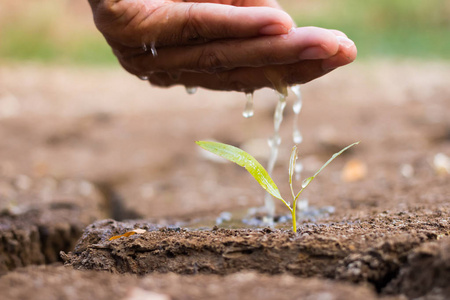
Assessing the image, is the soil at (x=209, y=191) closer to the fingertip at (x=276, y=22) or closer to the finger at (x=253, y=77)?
the finger at (x=253, y=77)

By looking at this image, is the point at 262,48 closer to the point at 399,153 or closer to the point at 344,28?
the point at 399,153

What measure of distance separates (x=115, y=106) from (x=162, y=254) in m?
4.31

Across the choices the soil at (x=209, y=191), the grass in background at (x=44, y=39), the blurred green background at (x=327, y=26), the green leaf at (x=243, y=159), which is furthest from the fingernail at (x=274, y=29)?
the grass in background at (x=44, y=39)

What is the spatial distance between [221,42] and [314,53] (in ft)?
1.05

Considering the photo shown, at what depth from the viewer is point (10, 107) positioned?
16.6 ft

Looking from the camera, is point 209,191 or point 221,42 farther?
point 209,191

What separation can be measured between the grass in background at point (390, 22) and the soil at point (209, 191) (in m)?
1.63

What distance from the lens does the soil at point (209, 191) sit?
1.03 meters

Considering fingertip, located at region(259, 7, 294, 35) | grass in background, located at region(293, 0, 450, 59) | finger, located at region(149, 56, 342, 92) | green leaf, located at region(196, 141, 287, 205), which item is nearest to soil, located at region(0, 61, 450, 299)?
green leaf, located at region(196, 141, 287, 205)

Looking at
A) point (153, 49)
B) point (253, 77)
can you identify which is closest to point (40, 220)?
point (153, 49)

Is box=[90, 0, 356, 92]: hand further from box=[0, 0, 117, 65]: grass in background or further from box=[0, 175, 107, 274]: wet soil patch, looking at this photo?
box=[0, 0, 117, 65]: grass in background

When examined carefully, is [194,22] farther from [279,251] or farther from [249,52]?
[279,251]

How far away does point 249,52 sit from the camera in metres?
1.59

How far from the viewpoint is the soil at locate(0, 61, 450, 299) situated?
3.39 feet
